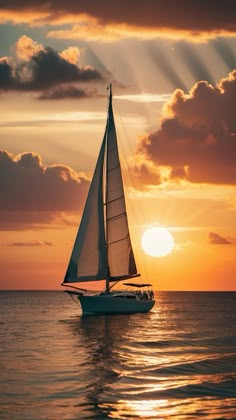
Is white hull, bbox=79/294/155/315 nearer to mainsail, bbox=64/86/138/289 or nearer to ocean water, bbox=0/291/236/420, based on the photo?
mainsail, bbox=64/86/138/289

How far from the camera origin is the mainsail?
8306 centimetres

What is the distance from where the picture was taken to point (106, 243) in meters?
86.2

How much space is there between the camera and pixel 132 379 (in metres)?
38.5

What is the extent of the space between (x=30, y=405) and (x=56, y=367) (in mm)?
12381

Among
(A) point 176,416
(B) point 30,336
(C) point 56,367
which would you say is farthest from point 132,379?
(B) point 30,336

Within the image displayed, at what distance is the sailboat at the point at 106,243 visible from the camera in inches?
3273

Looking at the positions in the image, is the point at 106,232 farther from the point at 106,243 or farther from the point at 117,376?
the point at 117,376

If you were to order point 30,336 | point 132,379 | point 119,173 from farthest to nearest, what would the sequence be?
point 119,173 < point 30,336 < point 132,379

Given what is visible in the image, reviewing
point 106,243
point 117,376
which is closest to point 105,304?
point 106,243

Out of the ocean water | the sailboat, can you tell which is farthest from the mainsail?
the ocean water

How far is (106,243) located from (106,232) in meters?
1.51

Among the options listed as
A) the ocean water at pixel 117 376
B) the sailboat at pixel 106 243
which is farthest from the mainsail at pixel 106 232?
the ocean water at pixel 117 376

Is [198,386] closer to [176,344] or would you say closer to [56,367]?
[56,367]

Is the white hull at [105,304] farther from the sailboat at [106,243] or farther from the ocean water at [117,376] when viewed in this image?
the ocean water at [117,376]
